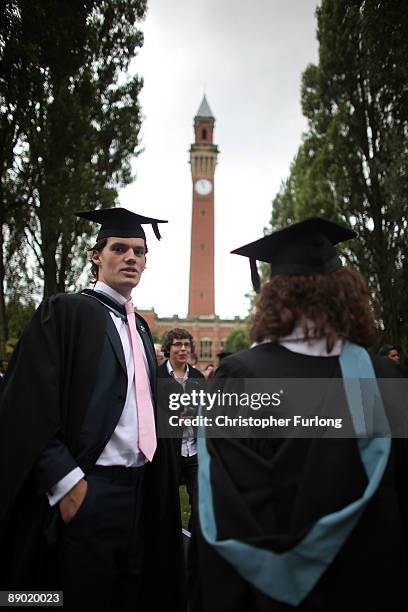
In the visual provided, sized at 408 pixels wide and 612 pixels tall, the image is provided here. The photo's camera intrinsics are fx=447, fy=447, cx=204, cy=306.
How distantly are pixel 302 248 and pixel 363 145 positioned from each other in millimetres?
11947

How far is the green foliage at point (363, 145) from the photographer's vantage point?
1044cm

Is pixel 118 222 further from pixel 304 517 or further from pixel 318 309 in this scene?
pixel 304 517

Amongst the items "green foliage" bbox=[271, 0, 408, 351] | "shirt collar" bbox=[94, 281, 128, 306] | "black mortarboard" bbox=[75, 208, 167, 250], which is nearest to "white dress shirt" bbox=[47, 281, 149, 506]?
"shirt collar" bbox=[94, 281, 128, 306]

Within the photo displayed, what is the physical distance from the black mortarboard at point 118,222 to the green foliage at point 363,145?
30.0 ft

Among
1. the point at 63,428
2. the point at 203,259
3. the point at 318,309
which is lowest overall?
the point at 63,428

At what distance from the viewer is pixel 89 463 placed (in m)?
1.97

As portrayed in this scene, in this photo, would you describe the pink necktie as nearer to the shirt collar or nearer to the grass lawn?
the shirt collar

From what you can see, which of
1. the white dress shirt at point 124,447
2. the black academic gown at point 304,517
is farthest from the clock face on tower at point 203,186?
the black academic gown at point 304,517

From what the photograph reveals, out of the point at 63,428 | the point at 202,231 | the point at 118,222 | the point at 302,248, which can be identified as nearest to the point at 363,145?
the point at 118,222

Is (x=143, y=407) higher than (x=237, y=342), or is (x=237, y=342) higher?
(x=237, y=342)

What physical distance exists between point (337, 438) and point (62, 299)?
147 centimetres

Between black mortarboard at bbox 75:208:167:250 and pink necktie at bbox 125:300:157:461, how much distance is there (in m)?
0.61

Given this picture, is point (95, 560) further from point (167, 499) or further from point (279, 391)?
point (279, 391)

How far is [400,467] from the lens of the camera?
151 cm
